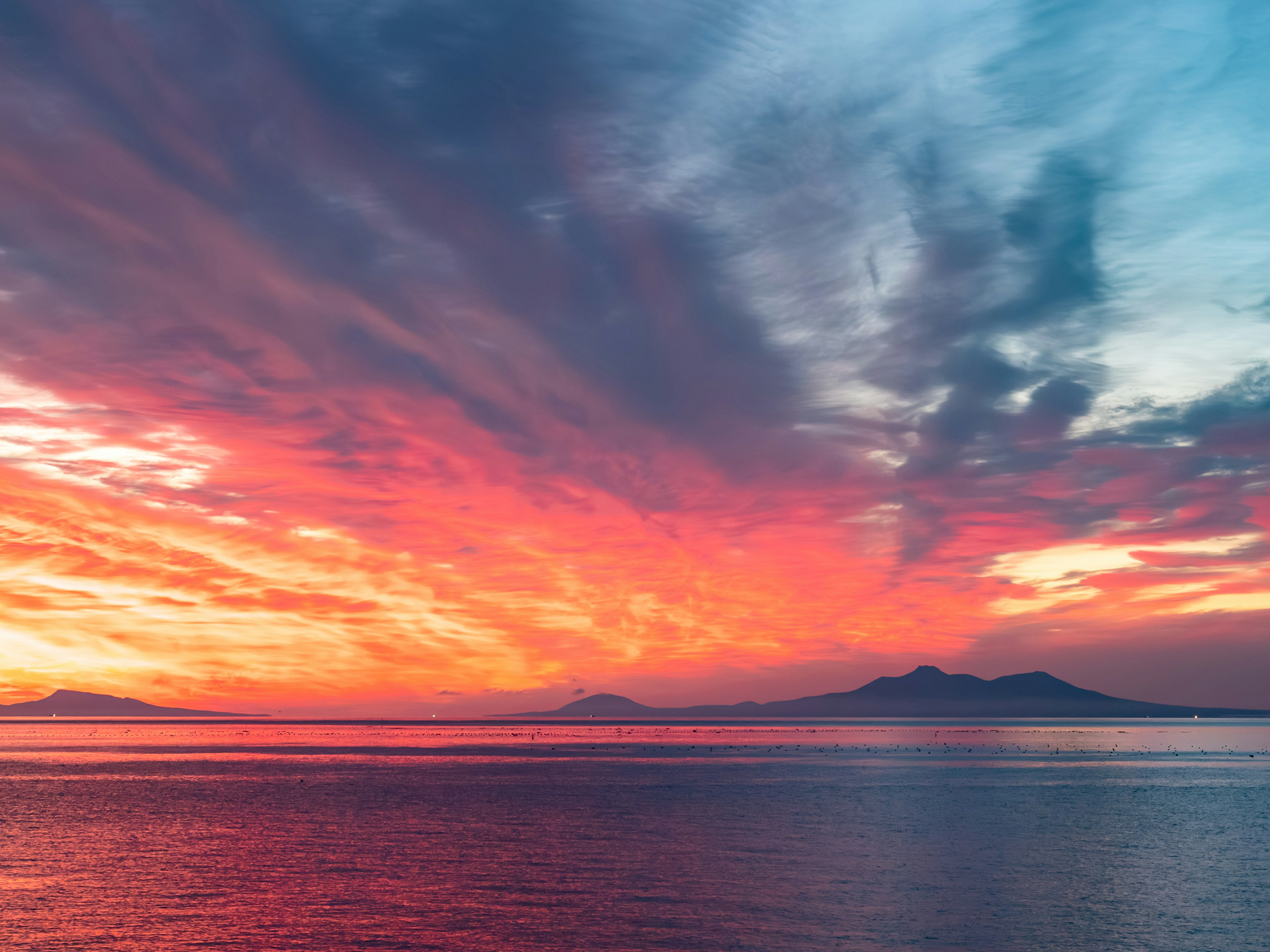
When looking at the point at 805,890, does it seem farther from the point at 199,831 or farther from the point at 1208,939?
the point at 199,831

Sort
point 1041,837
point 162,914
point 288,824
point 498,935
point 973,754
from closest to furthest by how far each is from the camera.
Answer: point 498,935 → point 162,914 → point 1041,837 → point 288,824 → point 973,754

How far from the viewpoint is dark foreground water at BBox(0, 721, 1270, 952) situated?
35125 mm

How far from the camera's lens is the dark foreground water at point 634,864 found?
115ft

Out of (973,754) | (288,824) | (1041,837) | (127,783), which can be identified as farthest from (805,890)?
(973,754)

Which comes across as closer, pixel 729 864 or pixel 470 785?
pixel 729 864

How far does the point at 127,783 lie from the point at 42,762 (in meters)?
53.2

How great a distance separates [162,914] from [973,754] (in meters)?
144

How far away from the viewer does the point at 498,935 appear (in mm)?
34406

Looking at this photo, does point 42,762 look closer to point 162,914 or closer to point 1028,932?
point 162,914

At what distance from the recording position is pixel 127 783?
99.6 meters

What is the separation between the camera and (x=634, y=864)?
48844 millimetres

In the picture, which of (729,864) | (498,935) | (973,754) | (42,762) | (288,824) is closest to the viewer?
(498,935)

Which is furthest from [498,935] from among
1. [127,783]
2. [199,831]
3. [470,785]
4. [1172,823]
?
[127,783]

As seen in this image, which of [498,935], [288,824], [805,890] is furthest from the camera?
[288,824]
